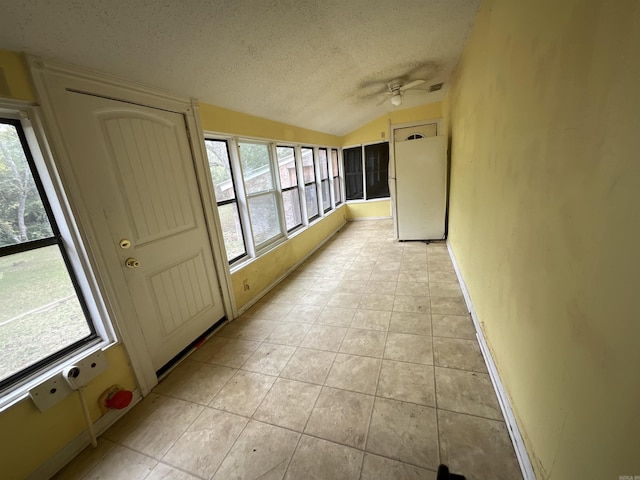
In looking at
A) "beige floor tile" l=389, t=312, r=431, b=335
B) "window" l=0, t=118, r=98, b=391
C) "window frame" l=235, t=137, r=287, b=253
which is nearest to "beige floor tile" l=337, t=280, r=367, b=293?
"beige floor tile" l=389, t=312, r=431, b=335

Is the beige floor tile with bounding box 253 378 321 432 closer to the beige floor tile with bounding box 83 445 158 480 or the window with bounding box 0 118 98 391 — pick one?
the beige floor tile with bounding box 83 445 158 480

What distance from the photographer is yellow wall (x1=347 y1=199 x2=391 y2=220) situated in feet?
20.4

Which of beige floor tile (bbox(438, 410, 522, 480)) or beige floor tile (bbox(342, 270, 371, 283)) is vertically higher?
beige floor tile (bbox(342, 270, 371, 283))

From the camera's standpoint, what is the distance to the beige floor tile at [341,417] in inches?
55.9

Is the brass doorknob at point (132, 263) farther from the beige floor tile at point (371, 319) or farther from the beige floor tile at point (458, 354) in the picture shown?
the beige floor tile at point (458, 354)

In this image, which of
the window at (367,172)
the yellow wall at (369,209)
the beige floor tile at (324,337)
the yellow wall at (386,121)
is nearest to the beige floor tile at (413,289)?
the beige floor tile at (324,337)

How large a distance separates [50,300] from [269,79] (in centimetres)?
226

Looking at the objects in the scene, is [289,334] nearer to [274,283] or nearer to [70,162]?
[274,283]

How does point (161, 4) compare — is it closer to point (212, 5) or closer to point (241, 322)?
point (212, 5)

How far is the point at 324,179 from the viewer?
5.50m

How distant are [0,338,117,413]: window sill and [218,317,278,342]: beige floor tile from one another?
100 cm

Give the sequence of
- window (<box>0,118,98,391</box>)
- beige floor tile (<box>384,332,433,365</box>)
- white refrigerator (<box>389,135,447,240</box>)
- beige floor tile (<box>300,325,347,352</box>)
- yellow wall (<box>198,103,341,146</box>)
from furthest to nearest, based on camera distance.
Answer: white refrigerator (<box>389,135,447,240</box>) < yellow wall (<box>198,103,341,146</box>) < beige floor tile (<box>300,325,347,352</box>) < beige floor tile (<box>384,332,433,365</box>) < window (<box>0,118,98,391</box>)

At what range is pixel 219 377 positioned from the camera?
1948mm

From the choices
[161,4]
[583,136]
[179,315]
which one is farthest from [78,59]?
[583,136]
